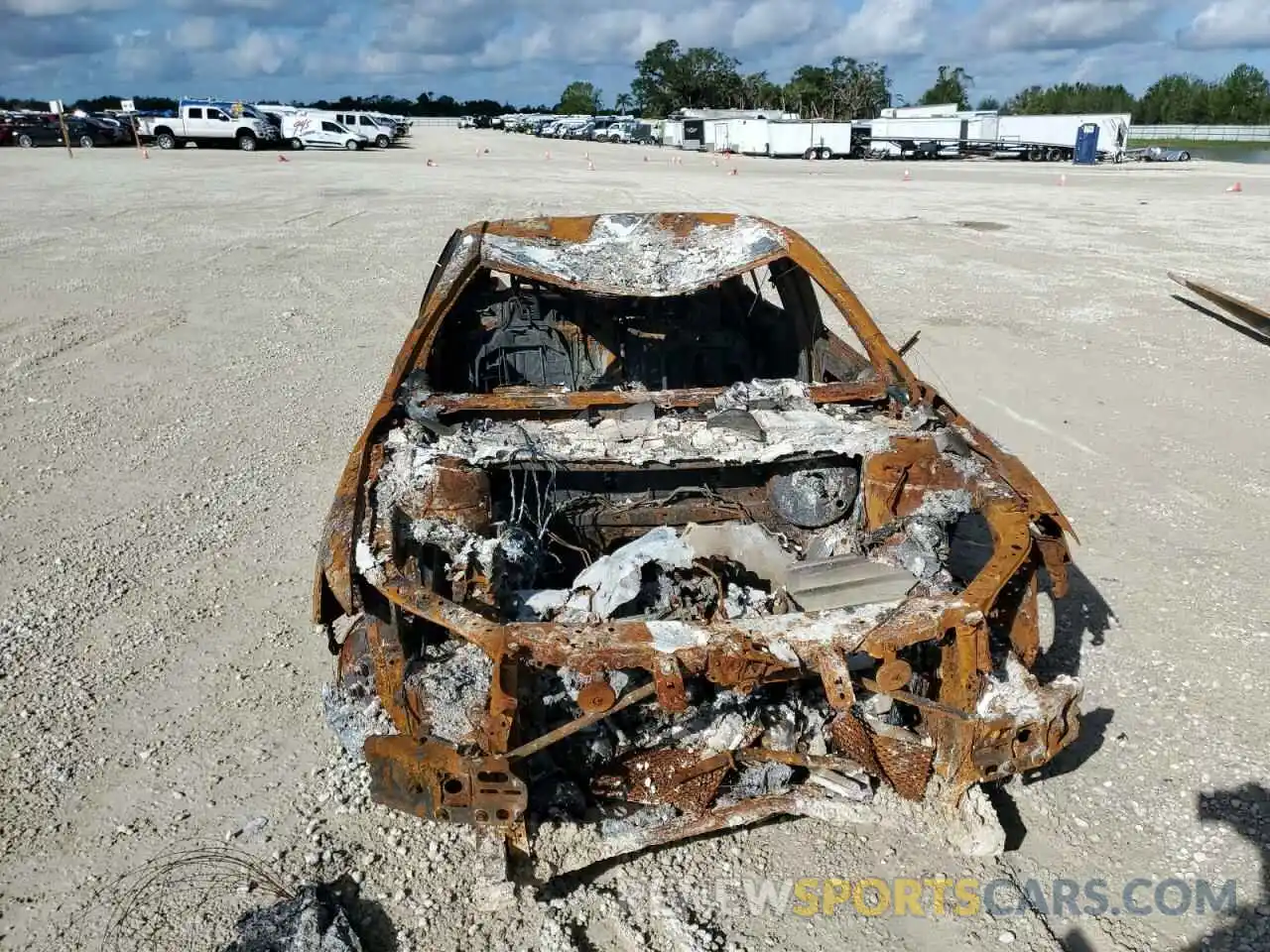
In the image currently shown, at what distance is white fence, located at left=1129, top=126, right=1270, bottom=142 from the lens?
57750mm

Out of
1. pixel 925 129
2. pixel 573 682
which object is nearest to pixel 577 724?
pixel 573 682

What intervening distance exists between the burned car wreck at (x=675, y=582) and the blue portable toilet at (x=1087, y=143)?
36914 millimetres

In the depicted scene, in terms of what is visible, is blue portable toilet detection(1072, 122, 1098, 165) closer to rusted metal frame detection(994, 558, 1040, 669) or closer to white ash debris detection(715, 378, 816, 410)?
white ash debris detection(715, 378, 816, 410)

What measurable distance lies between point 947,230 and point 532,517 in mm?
14239

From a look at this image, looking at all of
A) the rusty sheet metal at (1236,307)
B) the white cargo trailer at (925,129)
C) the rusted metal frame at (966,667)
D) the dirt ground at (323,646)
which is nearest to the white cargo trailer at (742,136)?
the white cargo trailer at (925,129)

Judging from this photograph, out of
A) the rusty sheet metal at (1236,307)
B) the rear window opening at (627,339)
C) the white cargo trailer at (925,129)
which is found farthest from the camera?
the white cargo trailer at (925,129)

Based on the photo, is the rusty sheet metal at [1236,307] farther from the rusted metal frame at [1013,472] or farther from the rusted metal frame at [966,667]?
the rusted metal frame at [966,667]

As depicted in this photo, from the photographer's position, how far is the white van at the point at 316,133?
3669cm

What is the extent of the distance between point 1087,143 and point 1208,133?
34.0 meters

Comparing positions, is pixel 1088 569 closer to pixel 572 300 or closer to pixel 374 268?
pixel 572 300

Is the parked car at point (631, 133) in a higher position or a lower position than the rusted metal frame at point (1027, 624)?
higher

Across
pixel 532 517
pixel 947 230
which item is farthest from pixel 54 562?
pixel 947 230

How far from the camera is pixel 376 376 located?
26.0ft

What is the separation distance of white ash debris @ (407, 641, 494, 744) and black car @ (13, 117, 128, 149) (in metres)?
39.2
